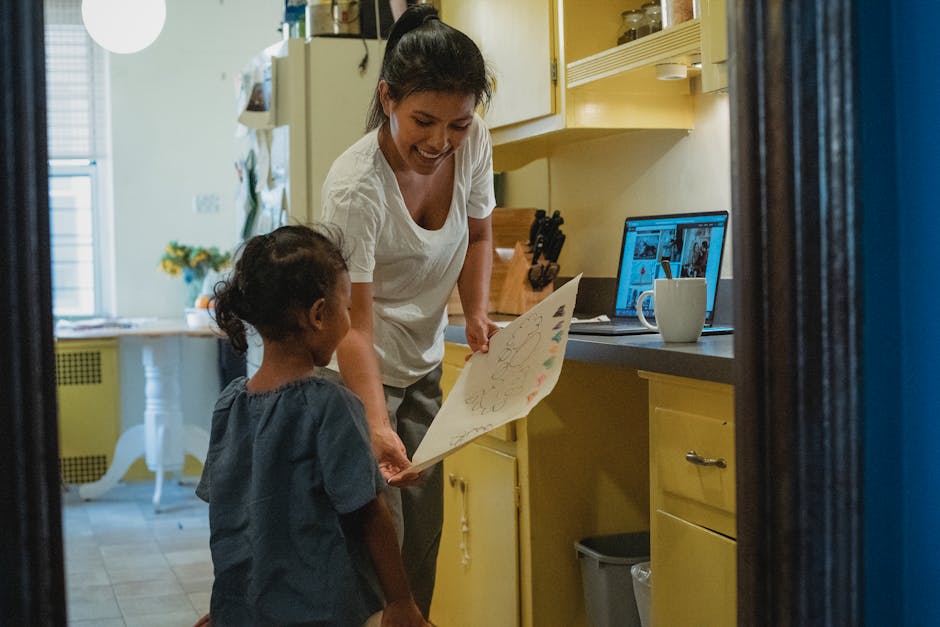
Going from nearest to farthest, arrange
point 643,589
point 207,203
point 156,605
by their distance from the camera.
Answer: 1. point 643,589
2. point 156,605
3. point 207,203

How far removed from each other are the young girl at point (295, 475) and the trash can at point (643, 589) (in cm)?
73

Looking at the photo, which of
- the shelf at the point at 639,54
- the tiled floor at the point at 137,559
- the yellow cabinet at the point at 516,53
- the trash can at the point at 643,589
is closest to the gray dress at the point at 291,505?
the trash can at the point at 643,589

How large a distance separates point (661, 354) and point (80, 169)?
4.45 metres

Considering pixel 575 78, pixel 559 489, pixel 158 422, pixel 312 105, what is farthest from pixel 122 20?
pixel 559 489

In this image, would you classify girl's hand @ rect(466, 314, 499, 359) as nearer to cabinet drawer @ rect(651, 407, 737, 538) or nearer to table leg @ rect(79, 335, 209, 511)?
cabinet drawer @ rect(651, 407, 737, 538)

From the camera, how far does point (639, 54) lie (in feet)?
7.18

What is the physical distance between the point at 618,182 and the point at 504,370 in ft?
4.41

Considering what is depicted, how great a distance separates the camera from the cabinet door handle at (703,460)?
5.35ft

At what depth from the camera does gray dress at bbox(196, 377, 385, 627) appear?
1292mm

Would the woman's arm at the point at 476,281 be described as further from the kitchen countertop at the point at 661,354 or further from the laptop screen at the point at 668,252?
the laptop screen at the point at 668,252

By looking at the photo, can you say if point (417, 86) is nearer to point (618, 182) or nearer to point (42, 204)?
point (42, 204)

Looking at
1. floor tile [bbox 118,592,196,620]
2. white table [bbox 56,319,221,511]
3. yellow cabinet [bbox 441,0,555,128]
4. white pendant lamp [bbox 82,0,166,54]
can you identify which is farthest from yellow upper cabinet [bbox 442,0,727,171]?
Answer: white table [bbox 56,319,221,511]

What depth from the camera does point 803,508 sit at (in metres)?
1.10

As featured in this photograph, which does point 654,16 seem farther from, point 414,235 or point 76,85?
point 76,85
